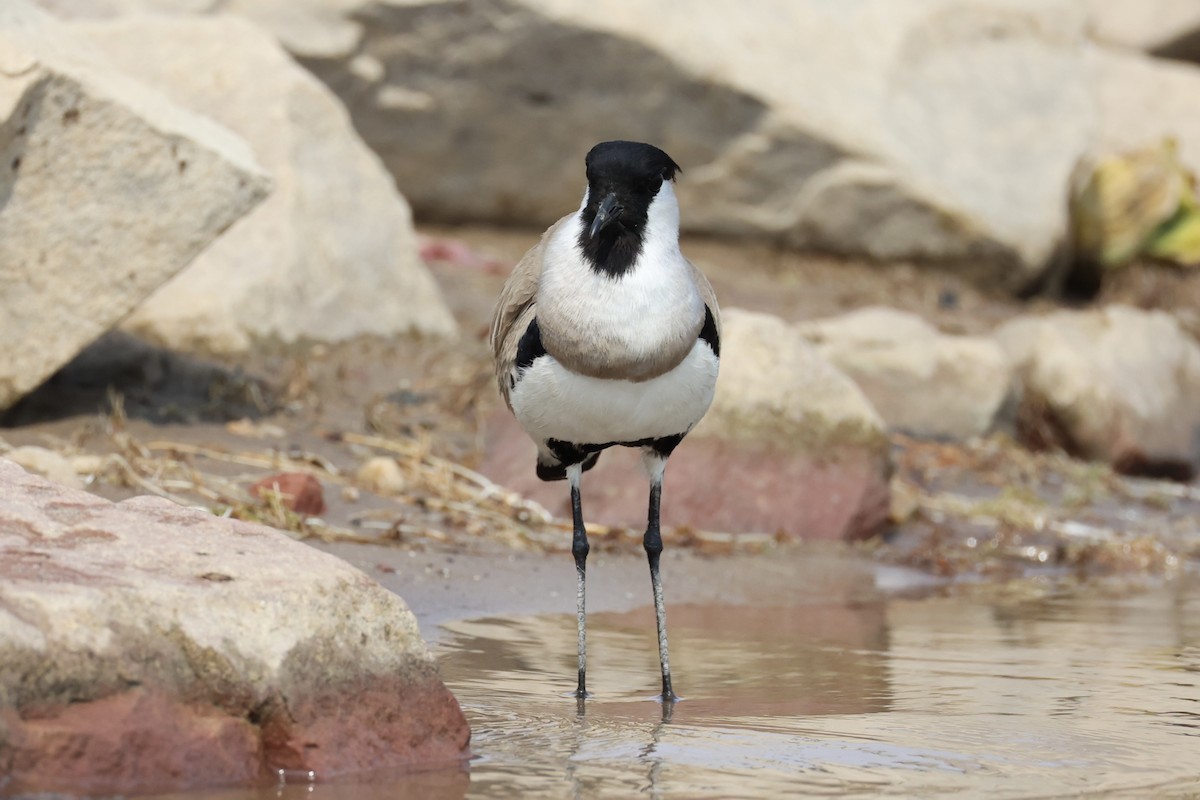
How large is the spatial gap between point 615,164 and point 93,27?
5629 millimetres

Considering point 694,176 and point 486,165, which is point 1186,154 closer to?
point 694,176

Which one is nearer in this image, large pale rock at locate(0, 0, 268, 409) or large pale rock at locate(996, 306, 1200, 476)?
large pale rock at locate(0, 0, 268, 409)

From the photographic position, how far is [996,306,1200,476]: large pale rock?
10.7 meters

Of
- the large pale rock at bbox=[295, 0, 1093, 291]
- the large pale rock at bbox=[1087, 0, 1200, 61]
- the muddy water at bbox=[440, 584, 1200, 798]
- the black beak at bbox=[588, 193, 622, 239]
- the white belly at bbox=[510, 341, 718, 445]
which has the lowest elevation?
the muddy water at bbox=[440, 584, 1200, 798]

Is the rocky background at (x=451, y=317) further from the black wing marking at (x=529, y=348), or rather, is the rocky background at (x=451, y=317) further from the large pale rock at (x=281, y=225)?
the black wing marking at (x=529, y=348)

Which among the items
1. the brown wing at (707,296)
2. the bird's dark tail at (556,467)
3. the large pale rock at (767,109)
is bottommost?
the bird's dark tail at (556,467)

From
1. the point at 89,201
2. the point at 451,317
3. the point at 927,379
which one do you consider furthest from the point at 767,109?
the point at 89,201

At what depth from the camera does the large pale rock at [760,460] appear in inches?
308

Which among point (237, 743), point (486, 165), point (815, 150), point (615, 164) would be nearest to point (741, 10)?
point (815, 150)

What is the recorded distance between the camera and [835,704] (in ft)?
17.0

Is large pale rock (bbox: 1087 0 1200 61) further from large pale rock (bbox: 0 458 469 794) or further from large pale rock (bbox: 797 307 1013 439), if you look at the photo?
large pale rock (bbox: 0 458 469 794)

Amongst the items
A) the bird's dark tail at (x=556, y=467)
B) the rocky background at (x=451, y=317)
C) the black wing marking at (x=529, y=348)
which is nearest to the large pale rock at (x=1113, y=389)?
the rocky background at (x=451, y=317)

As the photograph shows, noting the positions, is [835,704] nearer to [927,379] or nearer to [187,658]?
[187,658]

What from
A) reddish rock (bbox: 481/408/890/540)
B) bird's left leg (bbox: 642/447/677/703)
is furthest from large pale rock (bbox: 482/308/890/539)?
bird's left leg (bbox: 642/447/677/703)
